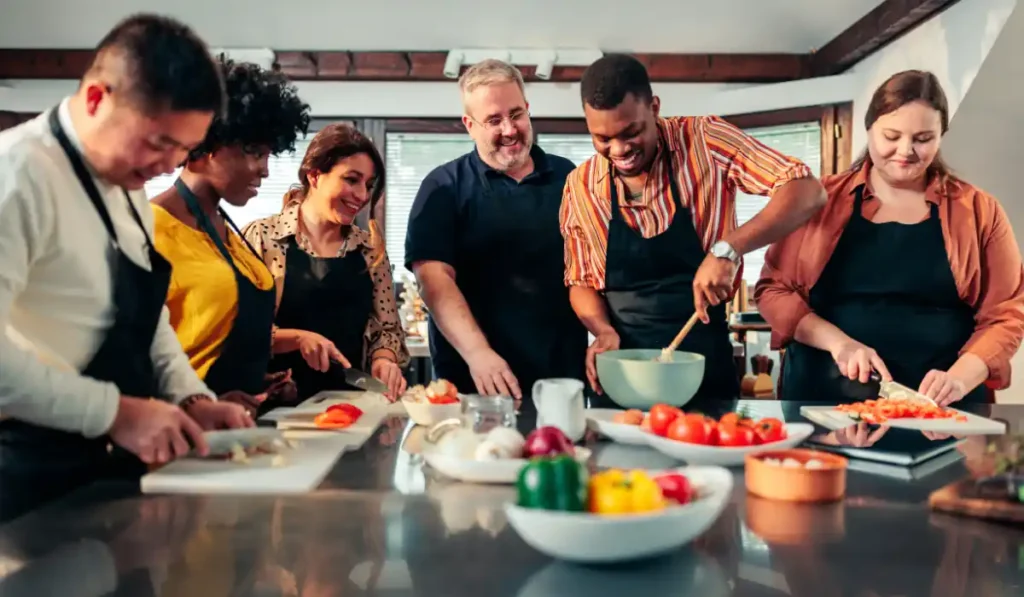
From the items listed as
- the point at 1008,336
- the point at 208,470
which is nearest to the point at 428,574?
the point at 208,470

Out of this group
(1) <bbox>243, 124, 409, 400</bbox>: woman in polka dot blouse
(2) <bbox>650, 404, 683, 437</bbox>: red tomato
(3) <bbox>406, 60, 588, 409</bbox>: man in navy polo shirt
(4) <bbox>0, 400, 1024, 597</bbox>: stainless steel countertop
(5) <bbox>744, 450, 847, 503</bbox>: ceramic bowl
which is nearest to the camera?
(4) <bbox>0, 400, 1024, 597</bbox>: stainless steel countertop

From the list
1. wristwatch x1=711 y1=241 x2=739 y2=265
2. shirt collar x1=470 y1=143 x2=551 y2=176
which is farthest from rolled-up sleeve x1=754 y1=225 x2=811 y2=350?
shirt collar x1=470 y1=143 x2=551 y2=176

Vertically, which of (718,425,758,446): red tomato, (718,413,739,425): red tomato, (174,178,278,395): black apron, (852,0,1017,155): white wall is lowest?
(718,425,758,446): red tomato

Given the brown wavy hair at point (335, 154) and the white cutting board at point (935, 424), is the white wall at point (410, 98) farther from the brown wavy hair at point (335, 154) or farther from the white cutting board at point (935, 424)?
the white cutting board at point (935, 424)

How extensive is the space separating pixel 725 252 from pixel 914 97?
23.3 inches

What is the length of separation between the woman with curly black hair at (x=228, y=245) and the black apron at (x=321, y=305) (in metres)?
0.33

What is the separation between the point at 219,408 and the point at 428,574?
2.44 ft

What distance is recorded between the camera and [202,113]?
126 centimetres

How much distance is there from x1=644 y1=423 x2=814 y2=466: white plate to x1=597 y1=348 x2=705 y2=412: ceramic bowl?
32cm

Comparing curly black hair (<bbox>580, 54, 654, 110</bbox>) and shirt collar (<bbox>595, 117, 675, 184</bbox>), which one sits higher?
curly black hair (<bbox>580, 54, 654, 110</bbox>)

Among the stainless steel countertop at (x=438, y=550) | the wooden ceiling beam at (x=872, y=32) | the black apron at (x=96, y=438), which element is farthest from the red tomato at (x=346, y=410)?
the wooden ceiling beam at (x=872, y=32)

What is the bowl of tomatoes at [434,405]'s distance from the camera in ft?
5.15

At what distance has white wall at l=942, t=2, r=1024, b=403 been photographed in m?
3.68

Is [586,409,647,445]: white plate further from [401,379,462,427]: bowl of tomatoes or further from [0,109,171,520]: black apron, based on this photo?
[0,109,171,520]: black apron
